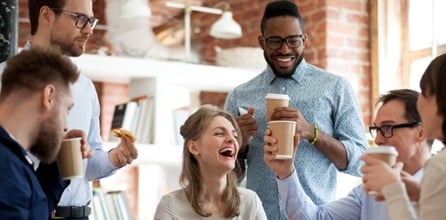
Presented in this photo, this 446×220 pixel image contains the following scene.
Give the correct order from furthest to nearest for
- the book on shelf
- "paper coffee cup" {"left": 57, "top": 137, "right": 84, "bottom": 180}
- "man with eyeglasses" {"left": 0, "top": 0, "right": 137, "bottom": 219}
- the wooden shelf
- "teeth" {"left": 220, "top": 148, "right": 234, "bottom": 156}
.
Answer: the book on shelf
the wooden shelf
"teeth" {"left": 220, "top": 148, "right": 234, "bottom": 156}
"man with eyeglasses" {"left": 0, "top": 0, "right": 137, "bottom": 219}
"paper coffee cup" {"left": 57, "top": 137, "right": 84, "bottom": 180}

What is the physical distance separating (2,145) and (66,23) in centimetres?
85

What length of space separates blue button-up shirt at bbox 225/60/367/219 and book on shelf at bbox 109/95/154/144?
1.58 metres

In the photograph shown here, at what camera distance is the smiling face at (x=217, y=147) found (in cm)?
278

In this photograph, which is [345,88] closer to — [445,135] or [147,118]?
[445,135]

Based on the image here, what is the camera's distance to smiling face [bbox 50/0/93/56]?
8.48 ft

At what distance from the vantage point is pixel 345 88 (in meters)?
2.91

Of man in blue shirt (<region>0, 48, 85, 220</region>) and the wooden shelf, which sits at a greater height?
man in blue shirt (<region>0, 48, 85, 220</region>)

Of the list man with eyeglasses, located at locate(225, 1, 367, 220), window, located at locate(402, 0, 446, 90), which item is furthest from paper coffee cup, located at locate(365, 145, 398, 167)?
window, located at locate(402, 0, 446, 90)

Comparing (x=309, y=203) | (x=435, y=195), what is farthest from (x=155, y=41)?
(x=435, y=195)

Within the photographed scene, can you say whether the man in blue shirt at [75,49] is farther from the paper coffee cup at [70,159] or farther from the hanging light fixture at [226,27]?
the hanging light fixture at [226,27]

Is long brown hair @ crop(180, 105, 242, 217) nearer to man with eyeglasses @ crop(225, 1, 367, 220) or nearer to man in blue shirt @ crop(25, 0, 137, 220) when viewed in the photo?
man with eyeglasses @ crop(225, 1, 367, 220)

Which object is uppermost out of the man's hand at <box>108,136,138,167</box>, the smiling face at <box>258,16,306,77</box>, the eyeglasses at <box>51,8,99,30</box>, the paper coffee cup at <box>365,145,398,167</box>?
the eyeglasses at <box>51,8,99,30</box>

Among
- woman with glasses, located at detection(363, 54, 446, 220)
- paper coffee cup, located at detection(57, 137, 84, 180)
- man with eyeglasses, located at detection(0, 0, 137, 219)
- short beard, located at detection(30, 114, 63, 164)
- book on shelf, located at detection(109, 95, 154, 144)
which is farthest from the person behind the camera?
book on shelf, located at detection(109, 95, 154, 144)

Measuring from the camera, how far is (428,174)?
1.68 meters
